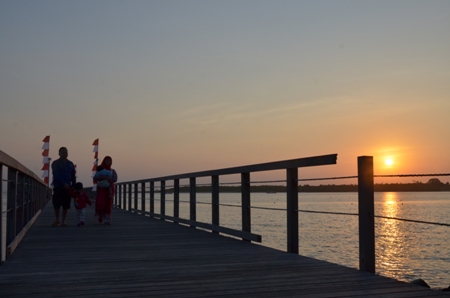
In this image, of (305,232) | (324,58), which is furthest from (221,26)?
(305,232)

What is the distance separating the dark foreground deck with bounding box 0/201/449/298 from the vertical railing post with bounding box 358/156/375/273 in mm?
172

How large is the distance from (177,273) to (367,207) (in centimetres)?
170

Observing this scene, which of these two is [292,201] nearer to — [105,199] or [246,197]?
[246,197]

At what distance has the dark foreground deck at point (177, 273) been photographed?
4.12 m

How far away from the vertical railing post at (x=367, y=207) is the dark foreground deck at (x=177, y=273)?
172 mm

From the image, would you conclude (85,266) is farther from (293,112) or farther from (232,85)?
(293,112)

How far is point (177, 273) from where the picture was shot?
16.3 ft

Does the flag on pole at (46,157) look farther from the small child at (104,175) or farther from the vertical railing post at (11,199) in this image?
the vertical railing post at (11,199)

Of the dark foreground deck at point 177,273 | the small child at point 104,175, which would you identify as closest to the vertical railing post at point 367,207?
the dark foreground deck at point 177,273

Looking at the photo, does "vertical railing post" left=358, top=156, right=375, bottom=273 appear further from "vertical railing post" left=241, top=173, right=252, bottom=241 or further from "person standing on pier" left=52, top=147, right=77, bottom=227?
"person standing on pier" left=52, top=147, right=77, bottom=227

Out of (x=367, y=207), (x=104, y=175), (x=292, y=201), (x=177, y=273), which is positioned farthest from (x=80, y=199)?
(x=367, y=207)

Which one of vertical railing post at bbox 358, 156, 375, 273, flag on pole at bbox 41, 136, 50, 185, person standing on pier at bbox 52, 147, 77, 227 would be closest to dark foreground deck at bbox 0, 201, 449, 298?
vertical railing post at bbox 358, 156, 375, 273

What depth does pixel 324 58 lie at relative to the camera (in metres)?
16.9

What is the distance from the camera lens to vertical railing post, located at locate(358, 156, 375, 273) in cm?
487
